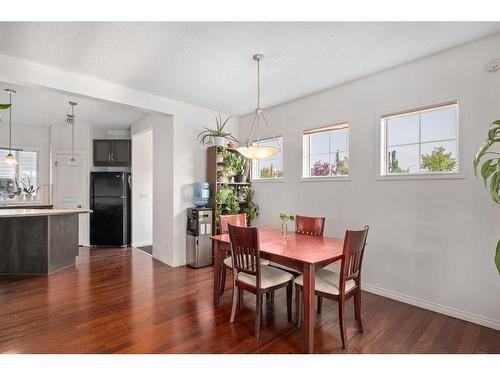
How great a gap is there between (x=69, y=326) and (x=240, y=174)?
311 cm

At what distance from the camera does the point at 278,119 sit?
4285 millimetres

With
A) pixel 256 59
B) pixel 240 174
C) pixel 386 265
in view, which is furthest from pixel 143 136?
pixel 386 265

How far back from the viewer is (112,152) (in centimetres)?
565

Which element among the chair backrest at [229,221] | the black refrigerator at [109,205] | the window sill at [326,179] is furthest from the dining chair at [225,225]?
the black refrigerator at [109,205]

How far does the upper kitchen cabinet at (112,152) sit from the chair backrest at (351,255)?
517 centimetres

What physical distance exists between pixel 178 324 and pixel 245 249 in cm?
94

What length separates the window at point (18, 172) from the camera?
17.1 feet

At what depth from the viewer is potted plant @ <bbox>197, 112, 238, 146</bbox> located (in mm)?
4231

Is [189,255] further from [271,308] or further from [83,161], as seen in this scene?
[83,161]

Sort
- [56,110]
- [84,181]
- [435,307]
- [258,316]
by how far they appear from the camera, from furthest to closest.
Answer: [84,181], [56,110], [435,307], [258,316]

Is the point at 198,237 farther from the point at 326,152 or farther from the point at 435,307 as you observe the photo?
the point at 435,307

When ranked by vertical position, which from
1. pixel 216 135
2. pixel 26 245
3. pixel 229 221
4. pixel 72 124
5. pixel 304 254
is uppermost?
pixel 72 124

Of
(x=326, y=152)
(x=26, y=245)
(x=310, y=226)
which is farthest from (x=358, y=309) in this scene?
(x=26, y=245)

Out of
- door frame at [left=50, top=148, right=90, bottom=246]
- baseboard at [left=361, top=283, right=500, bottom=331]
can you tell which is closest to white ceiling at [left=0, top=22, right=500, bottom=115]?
baseboard at [left=361, top=283, right=500, bottom=331]
